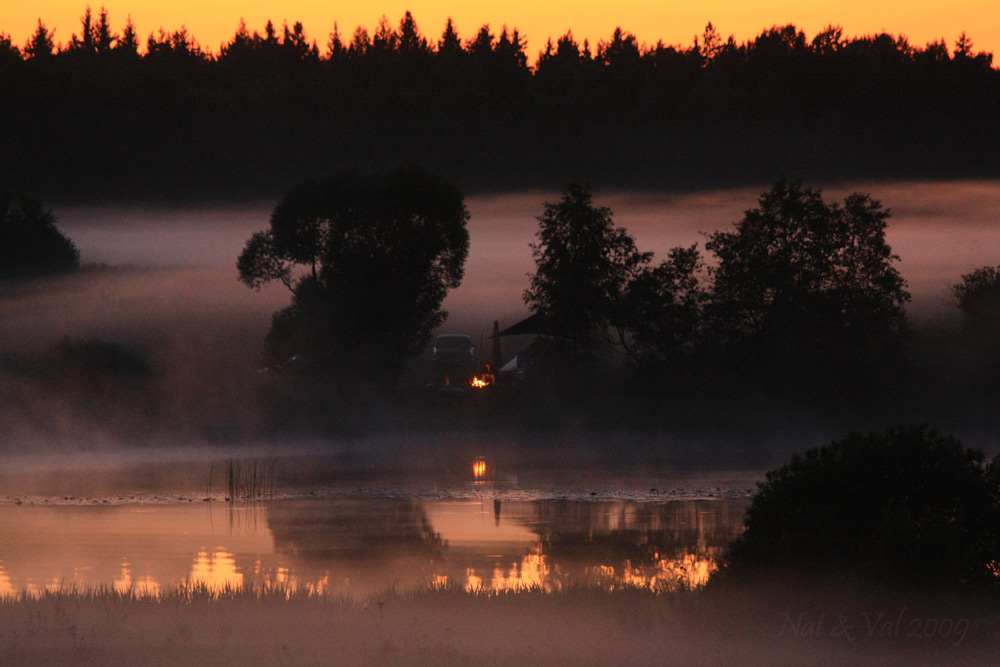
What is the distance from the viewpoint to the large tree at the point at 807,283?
82.1 metres

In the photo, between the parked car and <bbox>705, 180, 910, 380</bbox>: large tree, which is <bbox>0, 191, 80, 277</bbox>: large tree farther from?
<bbox>705, 180, 910, 380</bbox>: large tree

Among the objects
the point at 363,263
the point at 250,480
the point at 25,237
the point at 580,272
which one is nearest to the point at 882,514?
the point at 250,480

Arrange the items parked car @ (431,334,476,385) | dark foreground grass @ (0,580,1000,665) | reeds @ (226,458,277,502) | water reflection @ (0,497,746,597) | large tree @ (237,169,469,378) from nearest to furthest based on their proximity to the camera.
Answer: dark foreground grass @ (0,580,1000,665), water reflection @ (0,497,746,597), reeds @ (226,458,277,502), large tree @ (237,169,469,378), parked car @ (431,334,476,385)

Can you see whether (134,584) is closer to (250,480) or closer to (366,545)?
(366,545)

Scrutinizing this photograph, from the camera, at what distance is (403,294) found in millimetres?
95625

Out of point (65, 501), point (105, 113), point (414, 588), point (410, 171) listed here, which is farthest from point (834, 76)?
point (414, 588)

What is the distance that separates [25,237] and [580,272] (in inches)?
2492

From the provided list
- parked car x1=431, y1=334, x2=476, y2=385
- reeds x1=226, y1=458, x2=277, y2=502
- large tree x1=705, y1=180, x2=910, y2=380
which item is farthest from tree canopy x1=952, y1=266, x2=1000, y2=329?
reeds x1=226, y1=458, x2=277, y2=502

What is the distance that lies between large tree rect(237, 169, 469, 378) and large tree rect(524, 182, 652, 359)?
1408cm

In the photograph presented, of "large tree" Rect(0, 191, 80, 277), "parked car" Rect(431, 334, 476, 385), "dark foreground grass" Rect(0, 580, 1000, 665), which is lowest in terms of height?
"dark foreground grass" Rect(0, 580, 1000, 665)

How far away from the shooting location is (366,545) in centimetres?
3158

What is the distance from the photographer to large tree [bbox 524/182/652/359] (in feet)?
271

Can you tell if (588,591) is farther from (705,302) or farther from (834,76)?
(834,76)

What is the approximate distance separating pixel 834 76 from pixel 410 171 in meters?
68.2
